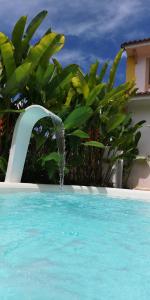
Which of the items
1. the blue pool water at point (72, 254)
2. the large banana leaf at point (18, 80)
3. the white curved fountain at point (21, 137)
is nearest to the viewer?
the blue pool water at point (72, 254)

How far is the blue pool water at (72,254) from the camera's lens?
2531 mm

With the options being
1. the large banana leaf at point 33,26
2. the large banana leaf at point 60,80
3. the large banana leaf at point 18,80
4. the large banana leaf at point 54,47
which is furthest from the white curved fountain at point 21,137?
the large banana leaf at point 33,26

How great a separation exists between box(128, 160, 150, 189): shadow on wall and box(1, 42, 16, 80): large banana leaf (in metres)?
5.50

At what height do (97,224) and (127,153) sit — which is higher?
(127,153)

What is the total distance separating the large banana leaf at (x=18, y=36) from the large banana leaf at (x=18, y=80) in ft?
2.76

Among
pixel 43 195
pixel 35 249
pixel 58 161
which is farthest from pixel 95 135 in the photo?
pixel 35 249

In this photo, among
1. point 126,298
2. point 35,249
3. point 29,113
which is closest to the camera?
point 126,298

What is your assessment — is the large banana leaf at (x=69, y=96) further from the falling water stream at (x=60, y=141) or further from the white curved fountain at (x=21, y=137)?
the white curved fountain at (x=21, y=137)

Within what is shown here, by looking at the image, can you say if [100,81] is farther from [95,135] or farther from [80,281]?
[80,281]

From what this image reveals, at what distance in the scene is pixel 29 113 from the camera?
344 inches

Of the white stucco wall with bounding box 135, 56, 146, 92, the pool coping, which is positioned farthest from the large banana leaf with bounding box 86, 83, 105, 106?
the white stucco wall with bounding box 135, 56, 146, 92

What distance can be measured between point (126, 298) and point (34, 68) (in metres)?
7.57

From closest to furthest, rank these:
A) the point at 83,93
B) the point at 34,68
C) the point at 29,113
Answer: the point at 29,113 < the point at 34,68 < the point at 83,93

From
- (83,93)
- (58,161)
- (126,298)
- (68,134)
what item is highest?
(83,93)
